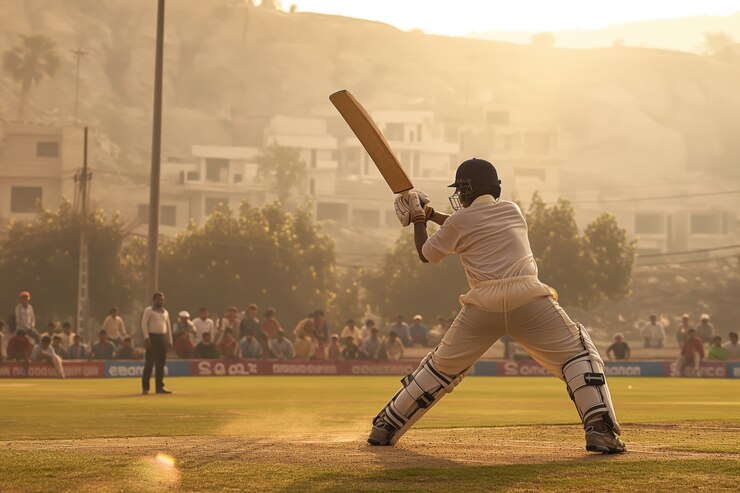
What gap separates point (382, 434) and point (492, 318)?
4.51 feet

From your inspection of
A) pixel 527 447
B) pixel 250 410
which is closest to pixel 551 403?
pixel 250 410

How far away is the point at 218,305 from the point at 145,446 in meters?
79.0

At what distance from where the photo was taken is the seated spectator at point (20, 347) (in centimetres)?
3198

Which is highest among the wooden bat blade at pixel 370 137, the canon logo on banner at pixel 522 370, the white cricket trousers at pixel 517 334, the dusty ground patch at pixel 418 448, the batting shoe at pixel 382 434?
the wooden bat blade at pixel 370 137

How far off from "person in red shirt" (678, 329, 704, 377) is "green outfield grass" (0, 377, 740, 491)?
1850 cm

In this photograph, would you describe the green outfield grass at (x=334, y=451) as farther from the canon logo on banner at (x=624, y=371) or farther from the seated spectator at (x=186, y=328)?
the canon logo on banner at (x=624, y=371)

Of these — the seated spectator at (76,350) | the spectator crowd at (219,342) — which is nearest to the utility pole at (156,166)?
the spectator crowd at (219,342)

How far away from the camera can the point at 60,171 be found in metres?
158

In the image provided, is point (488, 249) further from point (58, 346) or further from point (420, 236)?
point (58, 346)

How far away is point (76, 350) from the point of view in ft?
119

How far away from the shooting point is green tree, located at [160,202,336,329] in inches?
3494

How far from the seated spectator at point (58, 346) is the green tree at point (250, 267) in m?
50.8

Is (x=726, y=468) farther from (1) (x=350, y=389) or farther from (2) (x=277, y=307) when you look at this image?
(2) (x=277, y=307)

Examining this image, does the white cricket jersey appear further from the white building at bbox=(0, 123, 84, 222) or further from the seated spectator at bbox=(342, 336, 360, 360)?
the white building at bbox=(0, 123, 84, 222)
